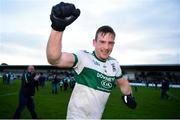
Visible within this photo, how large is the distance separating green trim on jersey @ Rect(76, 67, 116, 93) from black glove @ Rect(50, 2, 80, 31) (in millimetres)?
1063

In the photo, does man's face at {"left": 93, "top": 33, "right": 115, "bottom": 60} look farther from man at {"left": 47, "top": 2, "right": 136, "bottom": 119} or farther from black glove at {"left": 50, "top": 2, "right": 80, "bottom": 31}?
black glove at {"left": 50, "top": 2, "right": 80, "bottom": 31}

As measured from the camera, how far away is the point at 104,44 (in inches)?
146

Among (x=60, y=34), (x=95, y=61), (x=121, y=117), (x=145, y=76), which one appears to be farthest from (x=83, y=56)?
(x=145, y=76)

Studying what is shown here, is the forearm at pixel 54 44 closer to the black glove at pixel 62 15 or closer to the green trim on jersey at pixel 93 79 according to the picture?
the black glove at pixel 62 15

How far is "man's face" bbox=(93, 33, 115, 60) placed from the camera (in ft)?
12.2

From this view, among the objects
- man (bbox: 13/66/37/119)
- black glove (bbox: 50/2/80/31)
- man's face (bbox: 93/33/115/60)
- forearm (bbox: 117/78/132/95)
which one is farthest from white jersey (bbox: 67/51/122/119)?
man (bbox: 13/66/37/119)

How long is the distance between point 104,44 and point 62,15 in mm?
1015

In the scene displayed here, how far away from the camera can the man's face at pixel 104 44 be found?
3.72 m

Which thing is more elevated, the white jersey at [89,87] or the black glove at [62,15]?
the black glove at [62,15]

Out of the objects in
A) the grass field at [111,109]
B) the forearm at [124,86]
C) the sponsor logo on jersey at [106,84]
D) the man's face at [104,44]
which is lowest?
the grass field at [111,109]

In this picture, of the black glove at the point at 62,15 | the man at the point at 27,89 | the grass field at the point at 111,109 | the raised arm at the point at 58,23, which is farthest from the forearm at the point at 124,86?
the grass field at the point at 111,109

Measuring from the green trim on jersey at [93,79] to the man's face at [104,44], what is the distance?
0.26 metres

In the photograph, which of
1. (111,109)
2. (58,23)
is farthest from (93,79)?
(111,109)

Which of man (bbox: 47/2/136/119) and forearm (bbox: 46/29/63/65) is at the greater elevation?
forearm (bbox: 46/29/63/65)
